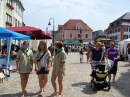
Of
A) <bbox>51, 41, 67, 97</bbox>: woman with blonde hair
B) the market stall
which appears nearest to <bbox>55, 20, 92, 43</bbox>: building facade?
the market stall

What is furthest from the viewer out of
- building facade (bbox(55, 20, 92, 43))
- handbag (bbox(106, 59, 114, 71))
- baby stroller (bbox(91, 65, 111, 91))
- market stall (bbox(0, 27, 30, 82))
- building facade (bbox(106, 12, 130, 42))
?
building facade (bbox(55, 20, 92, 43))

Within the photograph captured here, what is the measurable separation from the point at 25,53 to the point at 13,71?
5792 mm

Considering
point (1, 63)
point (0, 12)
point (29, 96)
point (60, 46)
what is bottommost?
point (29, 96)

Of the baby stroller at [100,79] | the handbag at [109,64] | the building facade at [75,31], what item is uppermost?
the building facade at [75,31]

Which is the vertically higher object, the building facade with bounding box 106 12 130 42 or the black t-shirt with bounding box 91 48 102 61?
the building facade with bounding box 106 12 130 42

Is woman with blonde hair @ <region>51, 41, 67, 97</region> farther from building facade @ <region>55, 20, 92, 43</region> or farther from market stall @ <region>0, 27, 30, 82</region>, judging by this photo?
building facade @ <region>55, 20, 92, 43</region>

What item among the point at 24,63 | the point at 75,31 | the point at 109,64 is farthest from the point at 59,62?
the point at 75,31

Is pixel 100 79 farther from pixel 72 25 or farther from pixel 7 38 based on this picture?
pixel 72 25

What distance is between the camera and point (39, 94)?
22.4ft

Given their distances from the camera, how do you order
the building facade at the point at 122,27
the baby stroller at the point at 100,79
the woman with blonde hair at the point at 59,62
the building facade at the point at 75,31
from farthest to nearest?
1. the building facade at the point at 75,31
2. the building facade at the point at 122,27
3. the baby stroller at the point at 100,79
4. the woman with blonde hair at the point at 59,62

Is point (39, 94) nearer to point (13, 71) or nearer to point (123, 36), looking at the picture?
point (13, 71)

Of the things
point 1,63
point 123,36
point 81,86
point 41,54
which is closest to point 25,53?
point 41,54

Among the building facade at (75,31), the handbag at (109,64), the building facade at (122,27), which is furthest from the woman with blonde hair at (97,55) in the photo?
the building facade at (75,31)

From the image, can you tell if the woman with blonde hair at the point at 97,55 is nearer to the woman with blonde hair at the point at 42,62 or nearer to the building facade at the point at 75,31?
the woman with blonde hair at the point at 42,62
